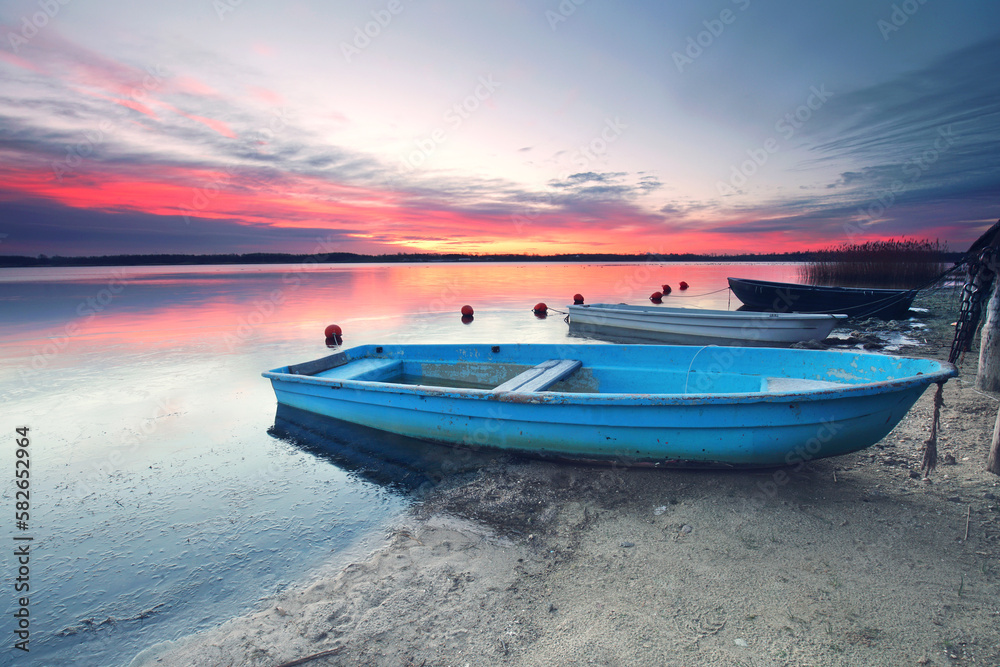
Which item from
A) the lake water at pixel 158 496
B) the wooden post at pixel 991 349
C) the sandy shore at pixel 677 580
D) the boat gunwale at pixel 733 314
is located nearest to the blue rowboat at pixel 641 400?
the sandy shore at pixel 677 580

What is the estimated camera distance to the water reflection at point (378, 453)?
5.75 meters

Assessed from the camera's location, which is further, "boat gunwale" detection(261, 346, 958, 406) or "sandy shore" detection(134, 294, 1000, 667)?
"boat gunwale" detection(261, 346, 958, 406)

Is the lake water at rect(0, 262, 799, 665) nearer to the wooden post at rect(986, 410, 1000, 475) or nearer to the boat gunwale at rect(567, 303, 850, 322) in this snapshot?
the wooden post at rect(986, 410, 1000, 475)

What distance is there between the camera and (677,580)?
3326 millimetres

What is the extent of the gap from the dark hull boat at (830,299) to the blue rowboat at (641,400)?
1060cm

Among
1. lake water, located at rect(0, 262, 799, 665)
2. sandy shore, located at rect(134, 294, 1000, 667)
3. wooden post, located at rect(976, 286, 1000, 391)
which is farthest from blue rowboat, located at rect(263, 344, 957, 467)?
wooden post, located at rect(976, 286, 1000, 391)

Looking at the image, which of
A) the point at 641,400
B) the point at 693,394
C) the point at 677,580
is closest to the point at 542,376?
the point at 641,400

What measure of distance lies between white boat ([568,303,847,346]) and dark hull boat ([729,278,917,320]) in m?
3.44

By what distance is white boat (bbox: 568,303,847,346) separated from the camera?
1192 centimetres

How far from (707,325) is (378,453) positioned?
1049cm

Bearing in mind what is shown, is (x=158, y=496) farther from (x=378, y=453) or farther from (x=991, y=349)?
(x=991, y=349)

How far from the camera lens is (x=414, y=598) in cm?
338

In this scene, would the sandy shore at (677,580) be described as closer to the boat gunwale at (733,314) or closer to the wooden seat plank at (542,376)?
the wooden seat plank at (542,376)

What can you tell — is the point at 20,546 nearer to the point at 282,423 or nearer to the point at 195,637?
the point at 195,637
